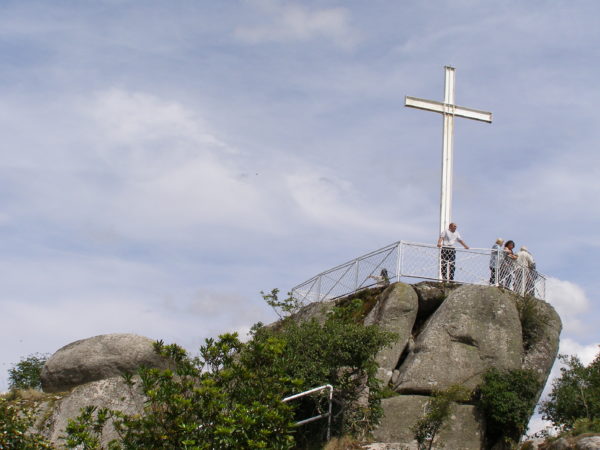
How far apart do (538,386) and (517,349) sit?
1431mm

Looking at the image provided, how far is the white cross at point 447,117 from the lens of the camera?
83.0 feet

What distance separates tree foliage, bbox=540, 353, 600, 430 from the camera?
864 inches

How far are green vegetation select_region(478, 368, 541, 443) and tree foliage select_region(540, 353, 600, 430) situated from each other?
159 cm

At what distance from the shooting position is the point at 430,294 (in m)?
23.7

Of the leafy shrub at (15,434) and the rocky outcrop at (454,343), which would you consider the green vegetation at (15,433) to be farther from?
the rocky outcrop at (454,343)

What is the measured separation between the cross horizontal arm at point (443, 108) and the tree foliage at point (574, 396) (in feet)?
25.4

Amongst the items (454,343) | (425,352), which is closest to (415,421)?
(425,352)

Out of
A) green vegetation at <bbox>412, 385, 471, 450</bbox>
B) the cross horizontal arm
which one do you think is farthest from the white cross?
green vegetation at <bbox>412, 385, 471, 450</bbox>

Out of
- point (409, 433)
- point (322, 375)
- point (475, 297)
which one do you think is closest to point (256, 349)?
point (322, 375)

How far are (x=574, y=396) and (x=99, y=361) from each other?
12.1 m

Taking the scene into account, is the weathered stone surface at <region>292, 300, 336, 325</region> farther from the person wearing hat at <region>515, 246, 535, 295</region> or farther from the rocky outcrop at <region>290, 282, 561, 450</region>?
the person wearing hat at <region>515, 246, 535, 295</region>

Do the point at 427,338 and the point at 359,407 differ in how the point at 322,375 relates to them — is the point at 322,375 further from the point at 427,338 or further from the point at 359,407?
the point at 427,338

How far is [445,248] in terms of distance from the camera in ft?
78.5

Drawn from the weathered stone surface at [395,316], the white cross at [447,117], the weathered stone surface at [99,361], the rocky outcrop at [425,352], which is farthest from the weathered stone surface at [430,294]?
the weathered stone surface at [99,361]
